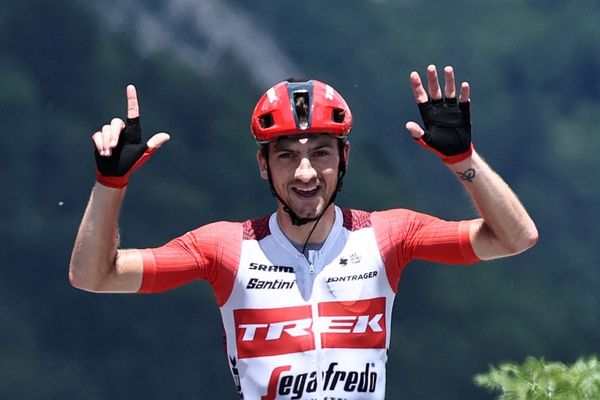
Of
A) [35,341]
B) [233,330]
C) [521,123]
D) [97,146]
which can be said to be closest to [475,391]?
[521,123]

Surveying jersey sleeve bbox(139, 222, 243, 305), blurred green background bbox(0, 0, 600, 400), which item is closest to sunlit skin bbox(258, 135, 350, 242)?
jersey sleeve bbox(139, 222, 243, 305)

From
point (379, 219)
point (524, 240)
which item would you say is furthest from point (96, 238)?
point (524, 240)

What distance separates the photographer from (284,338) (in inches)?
231

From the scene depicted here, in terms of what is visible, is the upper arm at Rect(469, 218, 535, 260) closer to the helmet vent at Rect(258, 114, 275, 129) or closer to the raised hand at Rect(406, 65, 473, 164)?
the raised hand at Rect(406, 65, 473, 164)

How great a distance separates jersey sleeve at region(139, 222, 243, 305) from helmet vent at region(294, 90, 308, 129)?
657mm

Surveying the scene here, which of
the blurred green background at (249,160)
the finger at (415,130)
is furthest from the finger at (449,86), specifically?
the blurred green background at (249,160)

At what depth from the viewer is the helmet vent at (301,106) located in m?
5.88

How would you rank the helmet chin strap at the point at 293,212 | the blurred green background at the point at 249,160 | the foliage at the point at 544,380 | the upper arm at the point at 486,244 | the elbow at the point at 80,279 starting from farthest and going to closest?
the foliage at the point at 544,380 → the blurred green background at the point at 249,160 → the helmet chin strap at the point at 293,212 → the upper arm at the point at 486,244 → the elbow at the point at 80,279

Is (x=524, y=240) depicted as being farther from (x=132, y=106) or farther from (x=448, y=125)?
(x=132, y=106)

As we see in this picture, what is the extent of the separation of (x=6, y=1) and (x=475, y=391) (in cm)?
583

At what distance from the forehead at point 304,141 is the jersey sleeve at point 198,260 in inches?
20.9

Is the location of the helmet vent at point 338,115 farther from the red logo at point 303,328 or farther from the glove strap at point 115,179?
the glove strap at point 115,179

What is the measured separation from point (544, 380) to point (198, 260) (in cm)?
640

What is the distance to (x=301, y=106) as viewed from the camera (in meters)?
5.96
